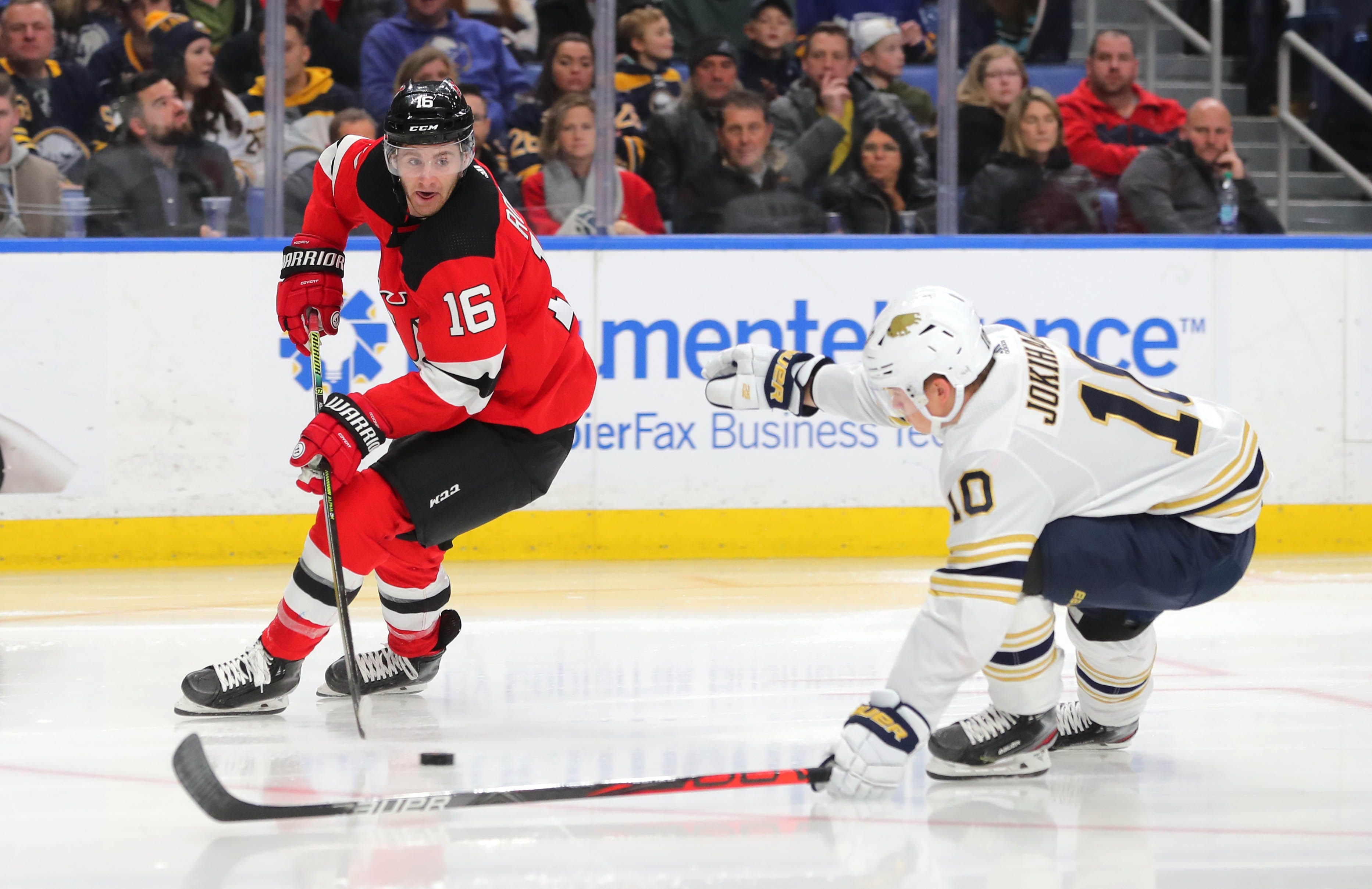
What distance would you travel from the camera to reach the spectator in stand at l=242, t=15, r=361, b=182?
17.2ft

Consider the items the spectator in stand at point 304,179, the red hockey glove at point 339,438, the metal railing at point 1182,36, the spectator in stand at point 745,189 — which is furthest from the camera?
the metal railing at point 1182,36

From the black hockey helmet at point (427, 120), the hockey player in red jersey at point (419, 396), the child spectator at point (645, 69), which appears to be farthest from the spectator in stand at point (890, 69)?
the black hockey helmet at point (427, 120)

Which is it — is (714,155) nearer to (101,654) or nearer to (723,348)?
(723,348)

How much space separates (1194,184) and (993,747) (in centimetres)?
390

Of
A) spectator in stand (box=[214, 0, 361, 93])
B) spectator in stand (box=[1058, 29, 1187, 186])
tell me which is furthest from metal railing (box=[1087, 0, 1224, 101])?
spectator in stand (box=[214, 0, 361, 93])

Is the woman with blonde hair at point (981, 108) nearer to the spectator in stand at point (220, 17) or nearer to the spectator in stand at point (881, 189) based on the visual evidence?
the spectator in stand at point (881, 189)

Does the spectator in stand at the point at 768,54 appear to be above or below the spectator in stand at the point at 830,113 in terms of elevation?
Answer: above

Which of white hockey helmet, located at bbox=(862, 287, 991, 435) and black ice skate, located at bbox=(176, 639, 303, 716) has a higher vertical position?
white hockey helmet, located at bbox=(862, 287, 991, 435)

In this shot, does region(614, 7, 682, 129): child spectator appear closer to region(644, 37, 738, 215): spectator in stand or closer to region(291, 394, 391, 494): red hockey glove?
region(644, 37, 738, 215): spectator in stand

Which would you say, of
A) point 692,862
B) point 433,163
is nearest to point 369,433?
point 433,163

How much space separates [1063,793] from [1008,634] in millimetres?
285

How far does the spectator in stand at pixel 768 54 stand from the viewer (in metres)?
5.54

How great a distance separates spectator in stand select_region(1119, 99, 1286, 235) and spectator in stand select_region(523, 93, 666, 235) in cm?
195

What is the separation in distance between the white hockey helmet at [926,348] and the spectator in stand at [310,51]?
359 centimetres
